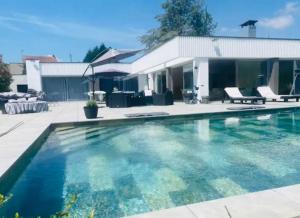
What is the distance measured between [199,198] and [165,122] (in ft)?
19.5

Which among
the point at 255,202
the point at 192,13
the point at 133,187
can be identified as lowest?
the point at 133,187

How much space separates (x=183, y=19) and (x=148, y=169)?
1415 inches

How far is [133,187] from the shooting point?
3.49m

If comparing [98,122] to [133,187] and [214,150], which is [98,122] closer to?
[214,150]

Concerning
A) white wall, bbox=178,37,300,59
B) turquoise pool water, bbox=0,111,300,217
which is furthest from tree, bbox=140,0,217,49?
turquoise pool water, bbox=0,111,300,217

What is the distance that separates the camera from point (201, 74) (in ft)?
47.4

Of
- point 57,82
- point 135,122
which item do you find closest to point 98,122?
point 135,122

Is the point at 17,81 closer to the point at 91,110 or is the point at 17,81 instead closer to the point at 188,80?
the point at 188,80

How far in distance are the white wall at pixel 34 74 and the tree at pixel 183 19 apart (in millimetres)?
17732

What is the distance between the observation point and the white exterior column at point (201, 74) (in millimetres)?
14445

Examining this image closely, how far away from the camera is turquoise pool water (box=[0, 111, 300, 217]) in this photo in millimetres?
3057

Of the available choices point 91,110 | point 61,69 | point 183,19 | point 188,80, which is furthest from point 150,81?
point 183,19

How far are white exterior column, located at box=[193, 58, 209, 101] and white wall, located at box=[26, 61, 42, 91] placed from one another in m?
16.5

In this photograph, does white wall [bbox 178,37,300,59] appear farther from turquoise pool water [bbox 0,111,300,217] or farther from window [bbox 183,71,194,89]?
turquoise pool water [bbox 0,111,300,217]
